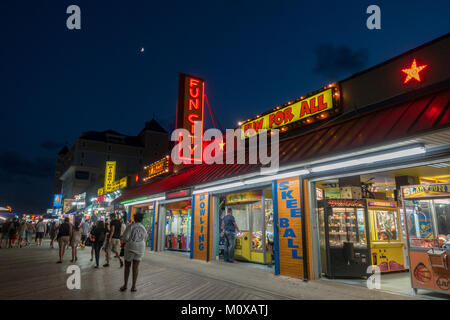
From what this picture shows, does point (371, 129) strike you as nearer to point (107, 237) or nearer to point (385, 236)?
point (385, 236)

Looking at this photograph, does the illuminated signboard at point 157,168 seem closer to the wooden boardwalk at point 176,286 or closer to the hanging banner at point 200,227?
the hanging banner at point 200,227

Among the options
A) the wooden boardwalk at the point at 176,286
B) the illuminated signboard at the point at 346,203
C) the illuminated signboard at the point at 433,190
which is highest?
the illuminated signboard at the point at 433,190

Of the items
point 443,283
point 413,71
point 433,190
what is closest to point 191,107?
point 413,71

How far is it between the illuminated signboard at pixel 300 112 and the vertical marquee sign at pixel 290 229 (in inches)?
83.4

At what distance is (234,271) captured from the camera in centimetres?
935

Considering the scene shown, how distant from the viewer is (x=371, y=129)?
21.4ft

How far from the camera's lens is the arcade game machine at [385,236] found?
9156 mm

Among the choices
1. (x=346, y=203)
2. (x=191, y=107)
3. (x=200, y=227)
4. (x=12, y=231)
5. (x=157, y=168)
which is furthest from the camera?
(x=157, y=168)

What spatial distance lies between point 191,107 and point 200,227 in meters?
5.75

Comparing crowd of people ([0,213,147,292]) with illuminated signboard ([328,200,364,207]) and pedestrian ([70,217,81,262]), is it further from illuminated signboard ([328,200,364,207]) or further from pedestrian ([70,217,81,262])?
illuminated signboard ([328,200,364,207])

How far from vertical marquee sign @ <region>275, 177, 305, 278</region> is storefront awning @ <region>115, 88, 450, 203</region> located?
954 millimetres

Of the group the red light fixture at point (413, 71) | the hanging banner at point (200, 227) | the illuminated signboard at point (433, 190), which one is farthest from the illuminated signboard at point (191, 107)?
the illuminated signboard at point (433, 190)

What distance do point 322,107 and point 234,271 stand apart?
19.6ft
